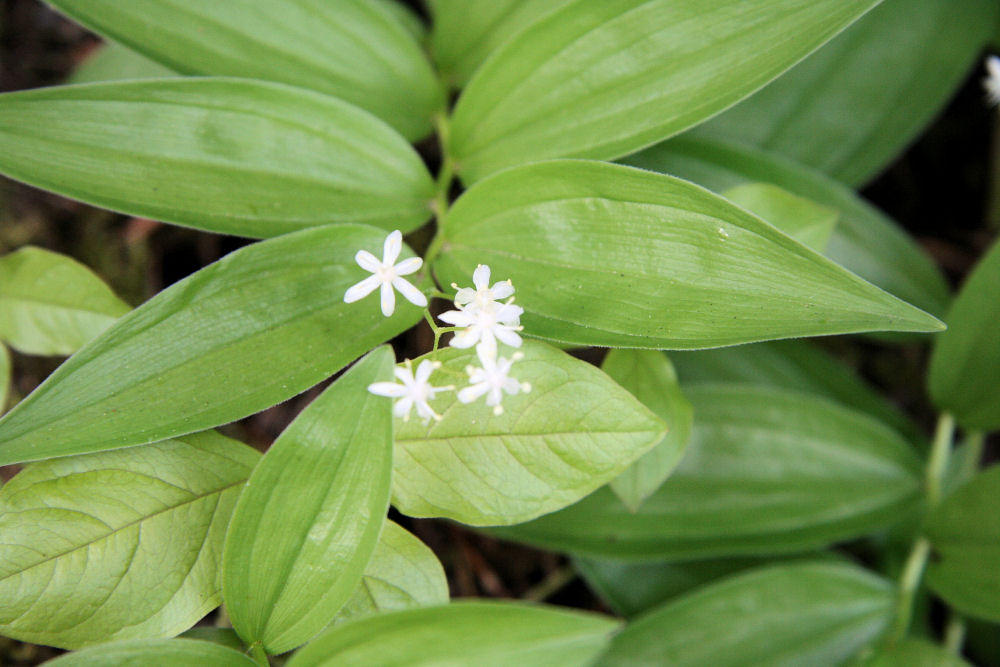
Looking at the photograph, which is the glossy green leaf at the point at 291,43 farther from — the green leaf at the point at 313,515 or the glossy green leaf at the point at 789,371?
the glossy green leaf at the point at 789,371

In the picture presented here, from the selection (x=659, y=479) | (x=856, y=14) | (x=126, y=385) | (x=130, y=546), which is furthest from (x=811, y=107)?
(x=130, y=546)

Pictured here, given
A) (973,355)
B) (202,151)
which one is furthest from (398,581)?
(973,355)

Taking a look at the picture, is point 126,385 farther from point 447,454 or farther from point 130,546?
point 447,454

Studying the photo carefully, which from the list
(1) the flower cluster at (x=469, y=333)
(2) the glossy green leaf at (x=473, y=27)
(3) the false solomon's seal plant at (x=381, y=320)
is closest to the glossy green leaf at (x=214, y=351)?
(3) the false solomon's seal plant at (x=381, y=320)

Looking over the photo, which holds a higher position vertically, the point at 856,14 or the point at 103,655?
the point at 856,14

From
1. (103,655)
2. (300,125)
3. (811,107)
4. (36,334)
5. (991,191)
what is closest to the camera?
(103,655)

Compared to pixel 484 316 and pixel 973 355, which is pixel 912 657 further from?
pixel 484 316
